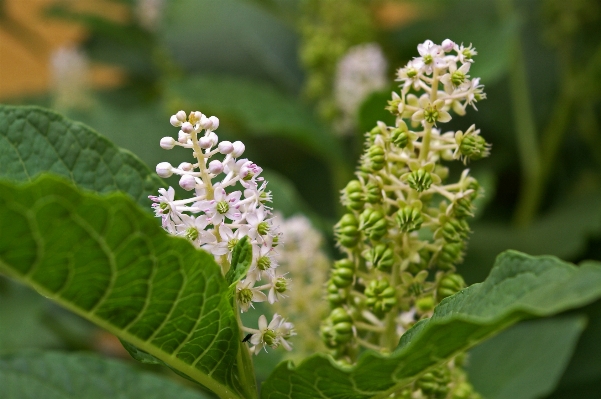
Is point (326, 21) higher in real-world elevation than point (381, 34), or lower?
lower

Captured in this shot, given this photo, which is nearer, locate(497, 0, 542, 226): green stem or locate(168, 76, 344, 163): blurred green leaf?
locate(168, 76, 344, 163): blurred green leaf

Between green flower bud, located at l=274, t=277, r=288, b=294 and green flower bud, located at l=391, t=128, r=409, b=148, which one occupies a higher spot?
green flower bud, located at l=391, t=128, r=409, b=148

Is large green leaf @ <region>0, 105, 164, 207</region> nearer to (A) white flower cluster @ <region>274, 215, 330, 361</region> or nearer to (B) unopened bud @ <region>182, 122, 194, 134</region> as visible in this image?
(B) unopened bud @ <region>182, 122, 194, 134</region>

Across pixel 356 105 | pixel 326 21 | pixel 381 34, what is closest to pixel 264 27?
pixel 381 34

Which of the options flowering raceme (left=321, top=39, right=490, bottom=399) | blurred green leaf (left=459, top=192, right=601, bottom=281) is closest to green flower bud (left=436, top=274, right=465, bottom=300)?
flowering raceme (left=321, top=39, right=490, bottom=399)

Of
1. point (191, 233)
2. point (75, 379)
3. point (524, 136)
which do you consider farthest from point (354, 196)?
point (524, 136)

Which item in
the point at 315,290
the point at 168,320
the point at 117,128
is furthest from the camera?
the point at 117,128

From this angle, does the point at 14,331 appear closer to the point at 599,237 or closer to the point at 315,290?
the point at 315,290
